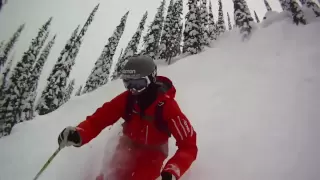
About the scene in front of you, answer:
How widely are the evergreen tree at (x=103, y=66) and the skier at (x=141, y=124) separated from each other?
30.7 m

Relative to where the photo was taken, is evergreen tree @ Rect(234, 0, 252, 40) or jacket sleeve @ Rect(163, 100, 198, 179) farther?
evergreen tree @ Rect(234, 0, 252, 40)

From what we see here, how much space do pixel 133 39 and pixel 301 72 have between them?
32.2 meters

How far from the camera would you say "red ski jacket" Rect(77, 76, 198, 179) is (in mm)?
2564

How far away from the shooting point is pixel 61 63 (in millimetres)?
31469

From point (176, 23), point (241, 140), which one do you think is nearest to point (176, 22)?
point (176, 23)

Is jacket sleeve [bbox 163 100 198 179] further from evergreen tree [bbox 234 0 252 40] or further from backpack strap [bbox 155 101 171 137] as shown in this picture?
evergreen tree [bbox 234 0 252 40]

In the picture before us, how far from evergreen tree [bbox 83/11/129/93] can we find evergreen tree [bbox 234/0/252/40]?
17.5 metres

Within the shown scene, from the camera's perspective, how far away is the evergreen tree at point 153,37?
31.5 m

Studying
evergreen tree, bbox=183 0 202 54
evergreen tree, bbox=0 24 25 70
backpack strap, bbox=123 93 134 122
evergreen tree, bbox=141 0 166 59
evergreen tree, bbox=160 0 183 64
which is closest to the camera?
backpack strap, bbox=123 93 134 122

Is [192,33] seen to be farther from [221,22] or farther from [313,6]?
[221,22]

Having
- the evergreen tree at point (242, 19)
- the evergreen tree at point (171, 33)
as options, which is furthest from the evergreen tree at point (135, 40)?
the evergreen tree at point (242, 19)

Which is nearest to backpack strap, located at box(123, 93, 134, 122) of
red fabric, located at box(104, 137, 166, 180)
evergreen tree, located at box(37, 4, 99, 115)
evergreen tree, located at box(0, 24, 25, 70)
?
red fabric, located at box(104, 137, 166, 180)

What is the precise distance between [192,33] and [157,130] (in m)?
26.2

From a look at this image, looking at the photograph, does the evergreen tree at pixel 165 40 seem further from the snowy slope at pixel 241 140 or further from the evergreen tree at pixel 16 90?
the snowy slope at pixel 241 140
